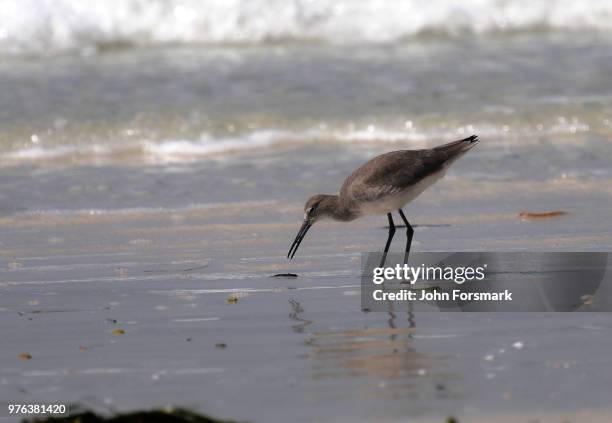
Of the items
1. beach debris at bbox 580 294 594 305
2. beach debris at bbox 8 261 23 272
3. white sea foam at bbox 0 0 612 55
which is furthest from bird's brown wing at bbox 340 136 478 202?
white sea foam at bbox 0 0 612 55

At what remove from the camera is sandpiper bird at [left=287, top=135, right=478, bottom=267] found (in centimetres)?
623

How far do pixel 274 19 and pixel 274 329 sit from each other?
35.0ft

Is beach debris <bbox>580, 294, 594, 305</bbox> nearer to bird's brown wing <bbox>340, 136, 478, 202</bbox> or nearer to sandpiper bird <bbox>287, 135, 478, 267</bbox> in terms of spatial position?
sandpiper bird <bbox>287, 135, 478, 267</bbox>

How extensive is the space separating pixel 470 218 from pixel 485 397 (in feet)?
10.9

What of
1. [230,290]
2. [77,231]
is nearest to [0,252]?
[77,231]

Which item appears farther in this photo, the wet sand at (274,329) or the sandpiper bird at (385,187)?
the sandpiper bird at (385,187)

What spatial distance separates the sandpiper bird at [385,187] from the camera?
6.23 meters

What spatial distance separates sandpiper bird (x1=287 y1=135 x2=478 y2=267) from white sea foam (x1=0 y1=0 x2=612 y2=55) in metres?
8.39

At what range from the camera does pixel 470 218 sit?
23.3 ft

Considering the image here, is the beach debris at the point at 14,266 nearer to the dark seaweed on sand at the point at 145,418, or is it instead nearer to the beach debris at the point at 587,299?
the dark seaweed on sand at the point at 145,418

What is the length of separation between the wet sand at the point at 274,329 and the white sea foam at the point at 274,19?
7.77 meters

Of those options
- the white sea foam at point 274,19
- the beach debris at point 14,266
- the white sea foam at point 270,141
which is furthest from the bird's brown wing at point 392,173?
the white sea foam at point 274,19

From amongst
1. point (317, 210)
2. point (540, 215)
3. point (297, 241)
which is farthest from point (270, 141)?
point (297, 241)

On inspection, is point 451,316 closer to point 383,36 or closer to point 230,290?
point 230,290
